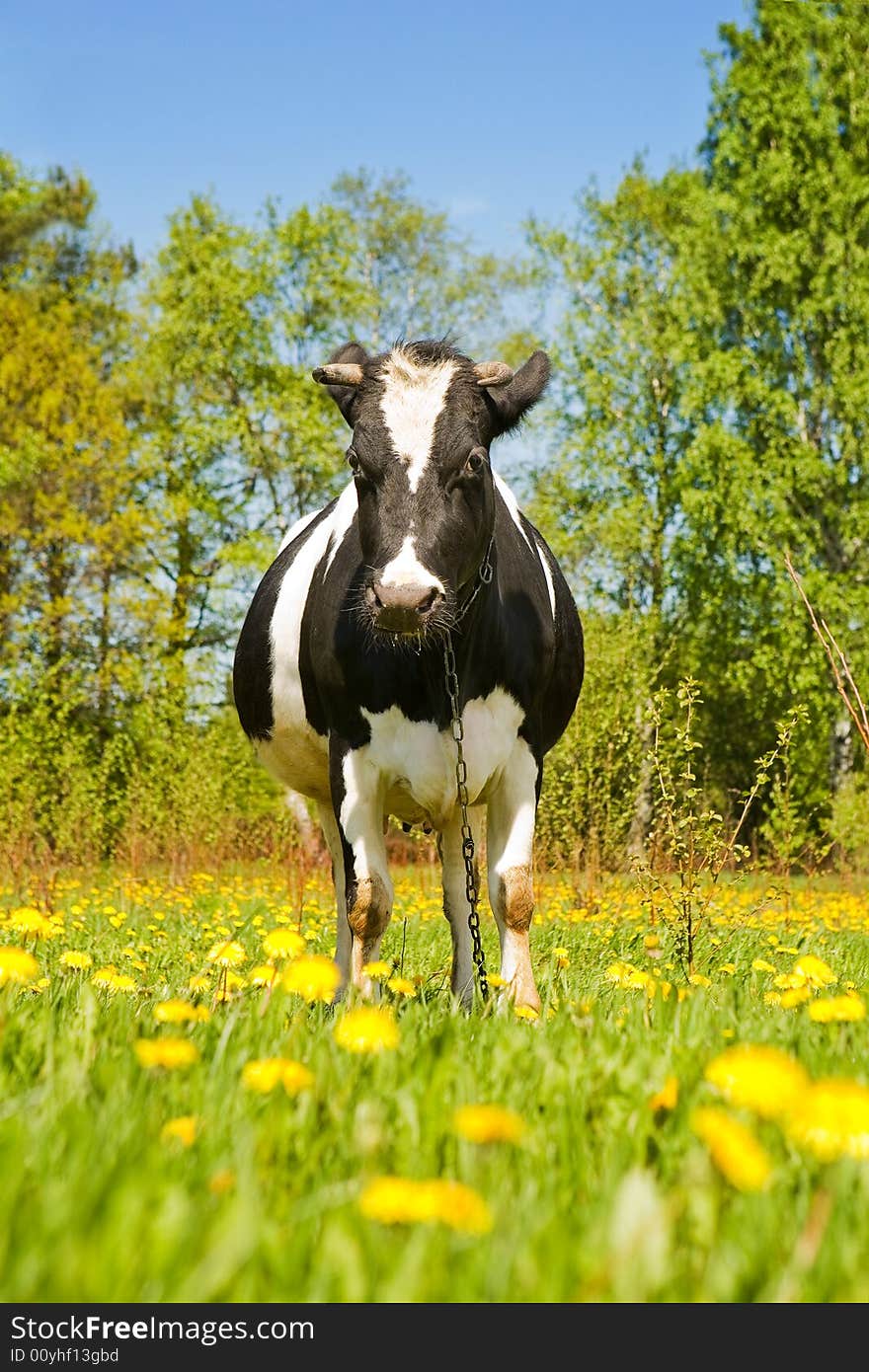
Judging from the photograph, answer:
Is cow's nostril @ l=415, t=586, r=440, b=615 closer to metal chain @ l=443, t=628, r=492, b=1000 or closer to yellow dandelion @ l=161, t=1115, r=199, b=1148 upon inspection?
metal chain @ l=443, t=628, r=492, b=1000

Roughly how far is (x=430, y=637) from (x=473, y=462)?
659 mm

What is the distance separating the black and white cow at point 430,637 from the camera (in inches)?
163

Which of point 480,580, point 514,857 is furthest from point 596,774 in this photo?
point 480,580

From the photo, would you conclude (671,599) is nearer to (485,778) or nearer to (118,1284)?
(485,778)

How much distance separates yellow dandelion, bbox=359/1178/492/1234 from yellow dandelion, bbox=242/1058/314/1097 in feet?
1.70

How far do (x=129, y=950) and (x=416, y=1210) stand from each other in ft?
17.6

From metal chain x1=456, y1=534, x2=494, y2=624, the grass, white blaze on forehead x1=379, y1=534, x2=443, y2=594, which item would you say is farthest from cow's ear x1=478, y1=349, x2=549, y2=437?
the grass

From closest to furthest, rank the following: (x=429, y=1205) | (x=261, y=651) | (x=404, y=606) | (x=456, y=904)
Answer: (x=429, y=1205)
(x=404, y=606)
(x=456, y=904)
(x=261, y=651)

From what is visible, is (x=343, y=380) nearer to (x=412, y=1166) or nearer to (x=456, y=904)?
(x=456, y=904)

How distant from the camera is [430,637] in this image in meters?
4.40

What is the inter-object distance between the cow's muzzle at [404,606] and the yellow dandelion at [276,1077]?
1.94 metres

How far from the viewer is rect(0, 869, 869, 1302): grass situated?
53.2 inches

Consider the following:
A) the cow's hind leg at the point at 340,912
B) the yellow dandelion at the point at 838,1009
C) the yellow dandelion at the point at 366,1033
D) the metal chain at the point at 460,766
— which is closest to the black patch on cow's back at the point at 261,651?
the cow's hind leg at the point at 340,912
